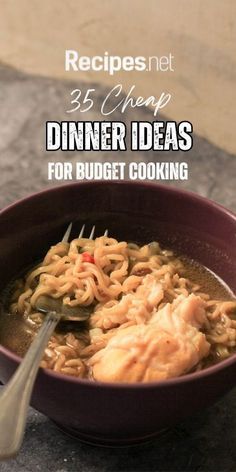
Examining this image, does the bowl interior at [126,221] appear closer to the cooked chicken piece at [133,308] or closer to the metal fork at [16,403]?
the cooked chicken piece at [133,308]

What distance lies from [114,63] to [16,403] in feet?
9.01

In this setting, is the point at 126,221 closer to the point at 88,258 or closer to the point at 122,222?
the point at 122,222

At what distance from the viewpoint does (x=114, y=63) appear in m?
3.82

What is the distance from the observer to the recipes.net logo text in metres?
3.73

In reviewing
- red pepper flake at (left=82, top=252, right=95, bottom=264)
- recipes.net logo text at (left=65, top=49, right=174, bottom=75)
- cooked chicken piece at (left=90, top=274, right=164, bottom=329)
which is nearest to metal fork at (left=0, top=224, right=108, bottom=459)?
cooked chicken piece at (left=90, top=274, right=164, bottom=329)

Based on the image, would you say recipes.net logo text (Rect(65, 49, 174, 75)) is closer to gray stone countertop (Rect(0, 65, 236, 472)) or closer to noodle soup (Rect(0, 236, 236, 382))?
gray stone countertop (Rect(0, 65, 236, 472))

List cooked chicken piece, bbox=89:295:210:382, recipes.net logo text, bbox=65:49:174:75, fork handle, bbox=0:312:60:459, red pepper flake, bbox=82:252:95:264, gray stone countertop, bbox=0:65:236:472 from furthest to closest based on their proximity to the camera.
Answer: recipes.net logo text, bbox=65:49:174:75, red pepper flake, bbox=82:252:95:264, gray stone countertop, bbox=0:65:236:472, cooked chicken piece, bbox=89:295:210:382, fork handle, bbox=0:312:60:459

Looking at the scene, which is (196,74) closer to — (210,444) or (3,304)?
(3,304)

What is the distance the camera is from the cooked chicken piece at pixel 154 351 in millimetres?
1511

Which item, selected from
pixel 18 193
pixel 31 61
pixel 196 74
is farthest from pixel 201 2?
pixel 18 193

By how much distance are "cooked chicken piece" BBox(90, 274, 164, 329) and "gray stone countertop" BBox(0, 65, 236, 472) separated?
10.7 inches

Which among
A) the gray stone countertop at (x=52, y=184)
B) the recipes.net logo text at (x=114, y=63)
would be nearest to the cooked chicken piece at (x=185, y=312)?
the gray stone countertop at (x=52, y=184)

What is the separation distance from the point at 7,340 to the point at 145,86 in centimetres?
225

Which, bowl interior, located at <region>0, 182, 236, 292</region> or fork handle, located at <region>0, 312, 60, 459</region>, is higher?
bowl interior, located at <region>0, 182, 236, 292</region>
